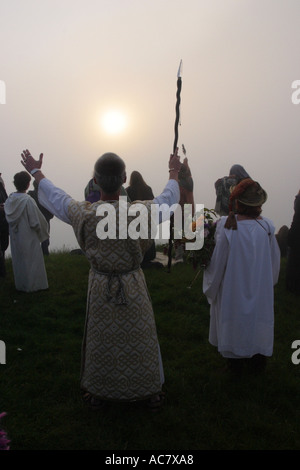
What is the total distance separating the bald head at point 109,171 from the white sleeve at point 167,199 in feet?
1.28

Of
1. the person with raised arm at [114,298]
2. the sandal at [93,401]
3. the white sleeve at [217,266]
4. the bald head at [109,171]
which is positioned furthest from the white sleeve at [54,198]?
the sandal at [93,401]

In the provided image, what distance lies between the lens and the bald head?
379cm

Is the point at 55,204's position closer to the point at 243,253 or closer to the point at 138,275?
the point at 138,275

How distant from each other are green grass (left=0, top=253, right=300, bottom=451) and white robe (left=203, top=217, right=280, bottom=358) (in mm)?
485

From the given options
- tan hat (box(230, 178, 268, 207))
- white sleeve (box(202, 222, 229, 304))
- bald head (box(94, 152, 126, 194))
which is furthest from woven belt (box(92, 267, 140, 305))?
tan hat (box(230, 178, 268, 207))

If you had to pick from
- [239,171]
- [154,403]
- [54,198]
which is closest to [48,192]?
[54,198]

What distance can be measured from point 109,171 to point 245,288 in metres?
1.99

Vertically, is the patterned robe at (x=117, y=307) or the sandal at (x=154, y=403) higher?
the patterned robe at (x=117, y=307)

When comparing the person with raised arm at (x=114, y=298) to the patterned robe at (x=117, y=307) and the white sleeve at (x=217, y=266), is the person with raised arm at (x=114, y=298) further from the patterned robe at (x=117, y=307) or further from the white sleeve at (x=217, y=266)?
the white sleeve at (x=217, y=266)

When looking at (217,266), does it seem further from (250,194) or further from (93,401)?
(93,401)

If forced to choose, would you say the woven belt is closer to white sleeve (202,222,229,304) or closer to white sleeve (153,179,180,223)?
white sleeve (153,179,180,223)

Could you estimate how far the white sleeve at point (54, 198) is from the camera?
4016 mm

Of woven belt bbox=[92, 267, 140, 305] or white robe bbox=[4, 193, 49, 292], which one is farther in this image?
white robe bbox=[4, 193, 49, 292]

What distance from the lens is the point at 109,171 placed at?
12.5 ft
